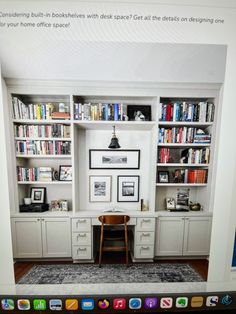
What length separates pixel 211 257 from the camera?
59 centimetres

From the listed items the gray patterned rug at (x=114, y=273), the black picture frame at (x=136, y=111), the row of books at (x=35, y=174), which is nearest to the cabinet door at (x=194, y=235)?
the gray patterned rug at (x=114, y=273)

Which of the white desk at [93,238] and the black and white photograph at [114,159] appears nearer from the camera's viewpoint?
the white desk at [93,238]

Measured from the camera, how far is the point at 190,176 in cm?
162

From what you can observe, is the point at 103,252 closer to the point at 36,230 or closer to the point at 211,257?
the point at 36,230

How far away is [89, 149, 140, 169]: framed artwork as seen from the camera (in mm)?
1782

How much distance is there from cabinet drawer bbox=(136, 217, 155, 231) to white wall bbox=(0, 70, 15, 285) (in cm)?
132

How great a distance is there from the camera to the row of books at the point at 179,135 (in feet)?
5.01

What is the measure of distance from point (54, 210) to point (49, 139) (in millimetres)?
865

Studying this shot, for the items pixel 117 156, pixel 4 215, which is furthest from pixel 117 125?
pixel 4 215

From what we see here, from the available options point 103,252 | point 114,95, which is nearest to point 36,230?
point 103,252

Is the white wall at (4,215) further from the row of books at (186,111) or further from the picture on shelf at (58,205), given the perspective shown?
the row of books at (186,111)

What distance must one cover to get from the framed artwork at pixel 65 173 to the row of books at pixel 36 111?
0.61 meters

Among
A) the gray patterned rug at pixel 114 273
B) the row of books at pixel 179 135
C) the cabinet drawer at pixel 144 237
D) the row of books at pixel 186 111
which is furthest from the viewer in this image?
the cabinet drawer at pixel 144 237

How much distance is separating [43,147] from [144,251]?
1.71 metres
